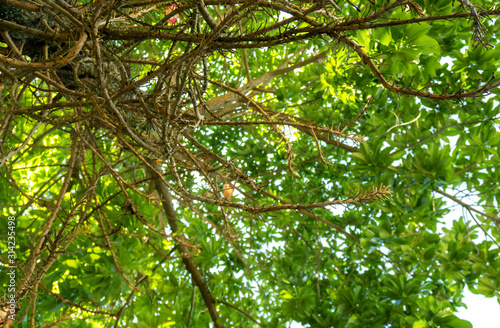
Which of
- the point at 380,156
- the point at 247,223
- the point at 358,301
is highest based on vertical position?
the point at 247,223

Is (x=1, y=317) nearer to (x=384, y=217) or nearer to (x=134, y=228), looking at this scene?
(x=134, y=228)

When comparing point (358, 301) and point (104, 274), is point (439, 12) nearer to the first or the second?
point (358, 301)

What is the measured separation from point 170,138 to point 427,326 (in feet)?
4.64

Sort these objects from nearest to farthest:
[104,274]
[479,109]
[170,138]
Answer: [170,138] < [104,274] < [479,109]

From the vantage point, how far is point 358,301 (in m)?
1.76

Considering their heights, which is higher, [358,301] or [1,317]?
[358,301]

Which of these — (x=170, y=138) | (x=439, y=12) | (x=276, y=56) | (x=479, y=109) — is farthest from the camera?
(x=276, y=56)

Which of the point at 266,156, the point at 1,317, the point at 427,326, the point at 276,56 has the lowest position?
the point at 1,317

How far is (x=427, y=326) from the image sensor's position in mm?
1586

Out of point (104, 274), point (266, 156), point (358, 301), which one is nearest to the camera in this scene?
point (104, 274)

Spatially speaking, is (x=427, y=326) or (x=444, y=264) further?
(x=444, y=264)

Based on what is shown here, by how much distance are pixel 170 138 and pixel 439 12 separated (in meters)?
0.98

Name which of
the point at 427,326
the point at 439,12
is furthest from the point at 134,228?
the point at 439,12

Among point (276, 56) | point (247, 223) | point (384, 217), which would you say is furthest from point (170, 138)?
point (276, 56)
